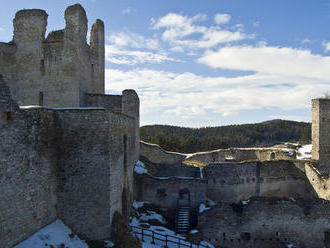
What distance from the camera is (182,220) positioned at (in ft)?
62.0

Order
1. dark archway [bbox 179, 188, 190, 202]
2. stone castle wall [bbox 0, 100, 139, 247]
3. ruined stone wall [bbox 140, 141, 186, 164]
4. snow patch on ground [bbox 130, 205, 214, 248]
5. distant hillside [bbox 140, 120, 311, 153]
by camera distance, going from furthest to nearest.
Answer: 1. distant hillside [bbox 140, 120, 311, 153]
2. ruined stone wall [bbox 140, 141, 186, 164]
3. dark archway [bbox 179, 188, 190, 202]
4. snow patch on ground [bbox 130, 205, 214, 248]
5. stone castle wall [bbox 0, 100, 139, 247]

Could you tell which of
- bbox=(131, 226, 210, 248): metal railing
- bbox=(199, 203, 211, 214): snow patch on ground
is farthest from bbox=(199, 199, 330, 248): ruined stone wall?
bbox=(131, 226, 210, 248): metal railing

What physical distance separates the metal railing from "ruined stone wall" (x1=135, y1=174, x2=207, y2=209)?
419 cm

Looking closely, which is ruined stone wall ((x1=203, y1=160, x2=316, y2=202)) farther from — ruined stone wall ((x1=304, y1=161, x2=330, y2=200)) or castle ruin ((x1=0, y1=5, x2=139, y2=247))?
castle ruin ((x1=0, y1=5, x2=139, y2=247))

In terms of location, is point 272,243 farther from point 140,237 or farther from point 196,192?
point 140,237

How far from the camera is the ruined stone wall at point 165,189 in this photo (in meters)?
20.8

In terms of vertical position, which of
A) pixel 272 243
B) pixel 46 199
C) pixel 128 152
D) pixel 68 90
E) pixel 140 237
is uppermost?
pixel 68 90

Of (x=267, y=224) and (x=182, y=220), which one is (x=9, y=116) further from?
(x=267, y=224)

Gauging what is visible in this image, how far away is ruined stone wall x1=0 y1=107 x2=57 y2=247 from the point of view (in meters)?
10.1

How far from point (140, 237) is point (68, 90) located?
9021 mm

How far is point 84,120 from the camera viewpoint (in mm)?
13039

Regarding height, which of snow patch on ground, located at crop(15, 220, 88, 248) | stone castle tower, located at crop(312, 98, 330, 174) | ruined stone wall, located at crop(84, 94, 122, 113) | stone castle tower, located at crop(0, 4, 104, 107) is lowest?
snow patch on ground, located at crop(15, 220, 88, 248)

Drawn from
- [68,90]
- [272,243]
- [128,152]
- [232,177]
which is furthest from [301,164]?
[68,90]

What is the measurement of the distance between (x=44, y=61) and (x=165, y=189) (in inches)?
430
